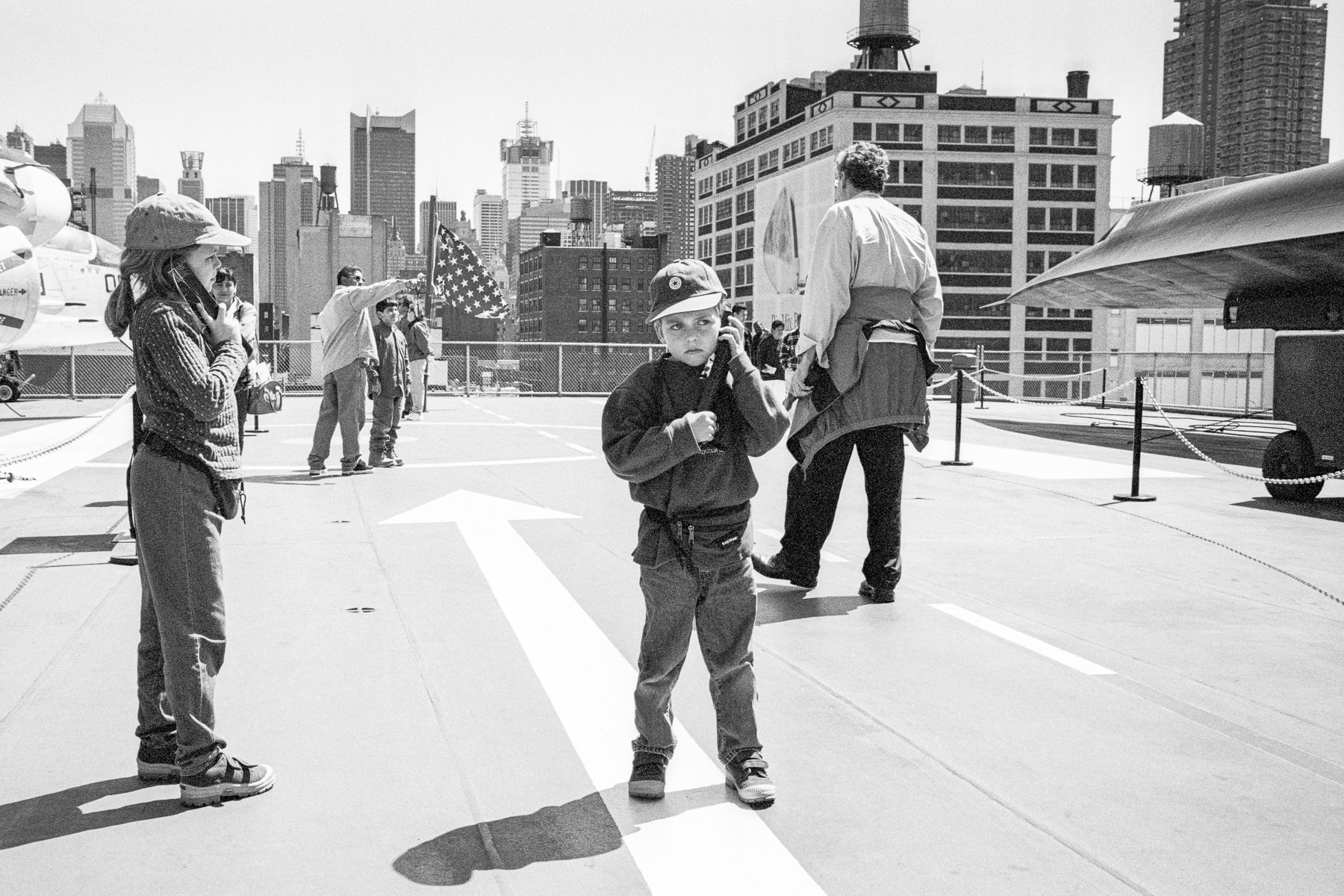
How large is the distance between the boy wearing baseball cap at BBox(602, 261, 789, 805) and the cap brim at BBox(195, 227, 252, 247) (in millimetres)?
1270

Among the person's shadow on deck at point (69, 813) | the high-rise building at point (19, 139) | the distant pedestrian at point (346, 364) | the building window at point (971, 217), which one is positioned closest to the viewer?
the person's shadow on deck at point (69, 813)

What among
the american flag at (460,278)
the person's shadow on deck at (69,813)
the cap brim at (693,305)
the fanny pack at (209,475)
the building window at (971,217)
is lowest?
the person's shadow on deck at (69,813)

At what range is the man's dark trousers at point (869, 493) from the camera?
6.27 meters

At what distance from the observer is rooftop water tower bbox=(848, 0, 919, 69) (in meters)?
143

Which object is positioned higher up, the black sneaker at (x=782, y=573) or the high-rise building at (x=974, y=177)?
the high-rise building at (x=974, y=177)

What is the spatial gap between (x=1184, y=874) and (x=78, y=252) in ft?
96.1

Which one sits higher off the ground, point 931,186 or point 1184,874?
point 931,186

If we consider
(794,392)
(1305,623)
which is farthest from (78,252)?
(1305,623)

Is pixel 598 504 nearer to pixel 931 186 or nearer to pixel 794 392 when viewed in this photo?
pixel 794 392

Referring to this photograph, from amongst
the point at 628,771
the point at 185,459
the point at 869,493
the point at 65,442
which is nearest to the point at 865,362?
the point at 869,493

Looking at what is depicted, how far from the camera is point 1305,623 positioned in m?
6.01

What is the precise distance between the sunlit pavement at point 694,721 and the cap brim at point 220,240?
1.65 meters

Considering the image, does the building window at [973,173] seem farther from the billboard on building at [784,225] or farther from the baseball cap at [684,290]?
the baseball cap at [684,290]

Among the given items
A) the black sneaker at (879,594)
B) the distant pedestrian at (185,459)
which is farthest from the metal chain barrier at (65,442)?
the black sneaker at (879,594)
